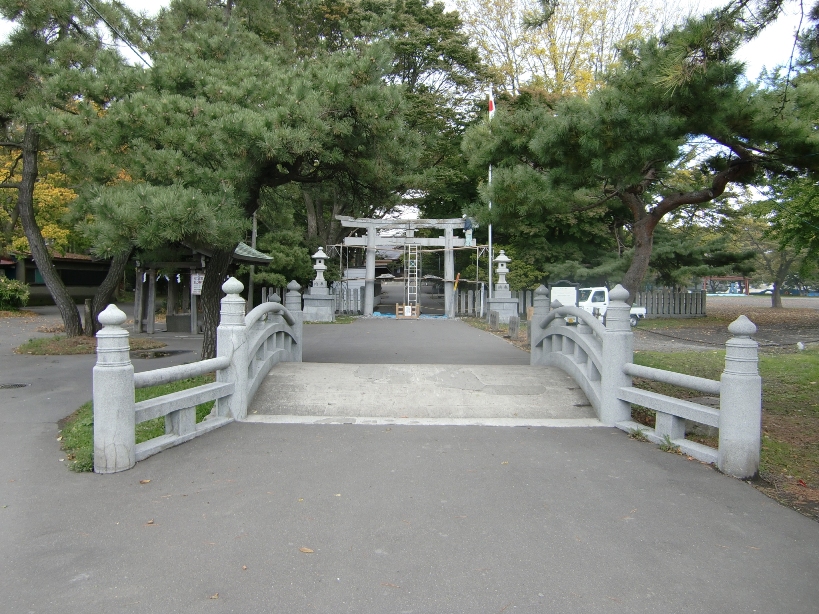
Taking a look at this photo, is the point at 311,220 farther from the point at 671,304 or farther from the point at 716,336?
the point at 716,336

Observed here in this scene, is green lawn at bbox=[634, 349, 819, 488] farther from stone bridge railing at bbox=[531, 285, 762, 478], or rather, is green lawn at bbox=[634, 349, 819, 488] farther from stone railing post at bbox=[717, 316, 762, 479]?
stone bridge railing at bbox=[531, 285, 762, 478]

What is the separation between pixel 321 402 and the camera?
27.0ft

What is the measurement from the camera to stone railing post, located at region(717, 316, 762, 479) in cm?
553

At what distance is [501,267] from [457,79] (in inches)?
417

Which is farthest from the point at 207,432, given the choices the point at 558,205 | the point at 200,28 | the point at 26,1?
the point at 26,1

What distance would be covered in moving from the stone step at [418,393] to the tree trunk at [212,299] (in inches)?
74.1

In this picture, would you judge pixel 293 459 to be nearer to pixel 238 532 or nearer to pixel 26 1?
pixel 238 532

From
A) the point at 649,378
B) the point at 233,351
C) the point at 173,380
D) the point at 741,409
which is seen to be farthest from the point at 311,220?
the point at 741,409

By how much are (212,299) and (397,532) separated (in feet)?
24.6

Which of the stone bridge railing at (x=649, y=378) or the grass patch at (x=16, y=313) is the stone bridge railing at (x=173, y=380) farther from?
the grass patch at (x=16, y=313)

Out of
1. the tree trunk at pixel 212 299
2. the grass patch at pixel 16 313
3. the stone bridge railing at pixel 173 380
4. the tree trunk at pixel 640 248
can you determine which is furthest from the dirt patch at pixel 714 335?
the grass patch at pixel 16 313

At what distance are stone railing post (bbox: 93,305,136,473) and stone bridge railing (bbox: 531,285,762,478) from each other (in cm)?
514

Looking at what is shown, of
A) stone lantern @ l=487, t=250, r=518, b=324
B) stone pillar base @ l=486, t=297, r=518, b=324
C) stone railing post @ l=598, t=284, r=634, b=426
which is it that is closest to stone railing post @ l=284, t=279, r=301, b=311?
stone railing post @ l=598, t=284, r=634, b=426

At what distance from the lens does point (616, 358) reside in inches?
294
